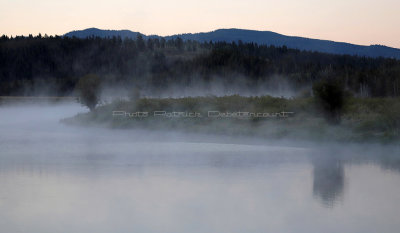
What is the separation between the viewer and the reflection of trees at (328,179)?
1038cm

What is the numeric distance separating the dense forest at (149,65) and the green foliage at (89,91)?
30.4m

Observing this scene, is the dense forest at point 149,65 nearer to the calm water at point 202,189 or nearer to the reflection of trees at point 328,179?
the calm water at point 202,189

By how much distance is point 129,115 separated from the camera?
3103 cm

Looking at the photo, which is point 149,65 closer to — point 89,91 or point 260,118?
point 89,91

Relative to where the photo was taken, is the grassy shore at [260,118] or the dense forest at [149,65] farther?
the dense forest at [149,65]

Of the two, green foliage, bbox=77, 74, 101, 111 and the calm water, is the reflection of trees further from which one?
green foliage, bbox=77, 74, 101, 111

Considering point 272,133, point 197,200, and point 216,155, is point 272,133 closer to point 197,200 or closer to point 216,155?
point 216,155

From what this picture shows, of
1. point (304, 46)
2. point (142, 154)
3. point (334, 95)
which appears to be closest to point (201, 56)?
point (334, 95)

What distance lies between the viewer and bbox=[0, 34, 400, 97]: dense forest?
249 ft

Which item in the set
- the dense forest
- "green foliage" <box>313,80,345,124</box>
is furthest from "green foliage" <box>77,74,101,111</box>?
the dense forest

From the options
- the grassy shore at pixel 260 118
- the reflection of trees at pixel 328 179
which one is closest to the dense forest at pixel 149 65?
the grassy shore at pixel 260 118

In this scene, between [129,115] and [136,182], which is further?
[129,115]

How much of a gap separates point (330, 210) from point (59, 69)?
8682 cm

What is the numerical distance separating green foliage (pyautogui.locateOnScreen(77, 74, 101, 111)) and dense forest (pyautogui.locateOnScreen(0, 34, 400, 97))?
99.8 ft
